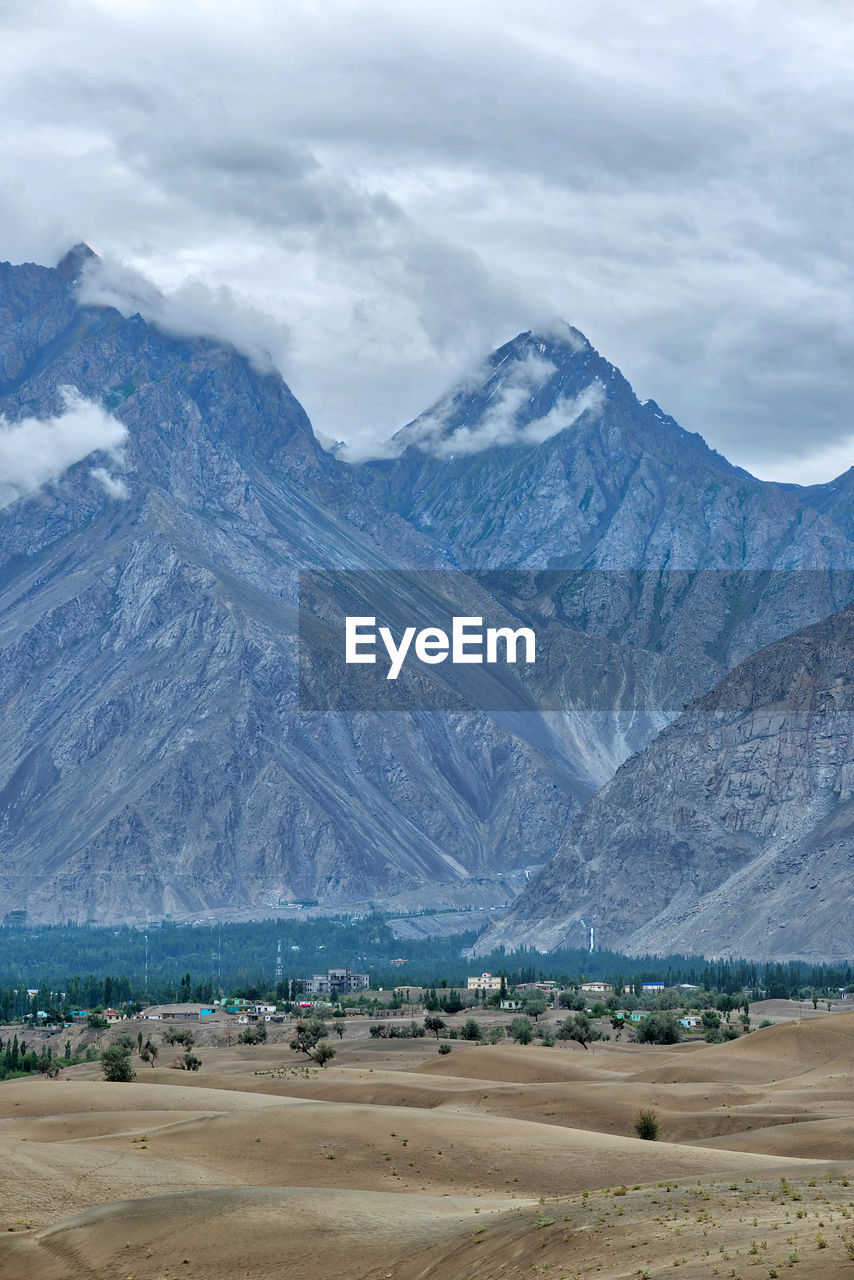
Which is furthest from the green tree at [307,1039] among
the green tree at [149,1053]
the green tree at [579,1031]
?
the green tree at [579,1031]

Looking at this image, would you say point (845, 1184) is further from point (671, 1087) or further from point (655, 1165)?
point (671, 1087)

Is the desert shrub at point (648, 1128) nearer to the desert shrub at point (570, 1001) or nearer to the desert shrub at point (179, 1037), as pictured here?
the desert shrub at point (179, 1037)

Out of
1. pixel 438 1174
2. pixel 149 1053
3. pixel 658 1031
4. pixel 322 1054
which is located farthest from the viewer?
pixel 658 1031

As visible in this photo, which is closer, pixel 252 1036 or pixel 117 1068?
pixel 117 1068

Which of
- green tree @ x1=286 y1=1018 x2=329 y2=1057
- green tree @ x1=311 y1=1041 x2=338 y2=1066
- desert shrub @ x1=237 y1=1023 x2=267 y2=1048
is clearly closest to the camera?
green tree @ x1=311 y1=1041 x2=338 y2=1066

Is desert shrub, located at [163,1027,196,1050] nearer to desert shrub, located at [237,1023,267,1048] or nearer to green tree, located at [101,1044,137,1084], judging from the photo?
desert shrub, located at [237,1023,267,1048]

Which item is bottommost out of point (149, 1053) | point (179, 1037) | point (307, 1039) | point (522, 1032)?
point (149, 1053)

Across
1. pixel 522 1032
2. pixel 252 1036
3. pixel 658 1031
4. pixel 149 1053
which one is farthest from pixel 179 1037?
pixel 658 1031

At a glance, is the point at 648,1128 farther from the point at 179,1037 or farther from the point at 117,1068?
the point at 179,1037

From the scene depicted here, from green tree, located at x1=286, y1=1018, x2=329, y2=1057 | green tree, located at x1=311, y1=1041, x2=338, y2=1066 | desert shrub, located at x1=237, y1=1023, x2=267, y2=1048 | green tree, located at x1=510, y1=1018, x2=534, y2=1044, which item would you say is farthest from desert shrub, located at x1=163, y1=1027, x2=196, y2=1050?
green tree, located at x1=510, y1=1018, x2=534, y2=1044
